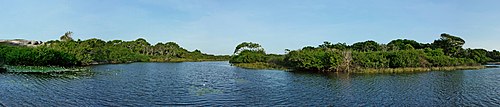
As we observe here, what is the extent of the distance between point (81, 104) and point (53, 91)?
6.48 metres

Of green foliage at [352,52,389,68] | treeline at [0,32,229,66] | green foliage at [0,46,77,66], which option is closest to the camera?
green foliage at [352,52,389,68]

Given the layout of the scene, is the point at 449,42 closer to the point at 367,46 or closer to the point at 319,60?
the point at 367,46

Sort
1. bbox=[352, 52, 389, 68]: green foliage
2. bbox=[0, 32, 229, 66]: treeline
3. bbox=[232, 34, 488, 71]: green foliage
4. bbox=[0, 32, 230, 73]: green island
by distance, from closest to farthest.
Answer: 1. bbox=[232, 34, 488, 71]: green foliage
2. bbox=[352, 52, 389, 68]: green foliage
3. bbox=[0, 32, 230, 73]: green island
4. bbox=[0, 32, 229, 66]: treeline

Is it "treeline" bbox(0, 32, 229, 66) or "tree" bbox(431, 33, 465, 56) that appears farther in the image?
"tree" bbox(431, 33, 465, 56)

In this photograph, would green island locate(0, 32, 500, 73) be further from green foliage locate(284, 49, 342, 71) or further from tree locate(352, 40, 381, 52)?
tree locate(352, 40, 381, 52)

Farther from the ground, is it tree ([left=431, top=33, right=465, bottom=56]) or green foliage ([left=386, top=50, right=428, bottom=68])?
tree ([left=431, top=33, right=465, bottom=56])

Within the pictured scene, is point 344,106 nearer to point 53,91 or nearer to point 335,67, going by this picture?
point 53,91

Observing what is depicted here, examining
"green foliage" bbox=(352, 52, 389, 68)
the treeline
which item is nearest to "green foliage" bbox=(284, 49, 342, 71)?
"green foliage" bbox=(352, 52, 389, 68)

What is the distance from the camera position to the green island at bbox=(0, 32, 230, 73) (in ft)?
178

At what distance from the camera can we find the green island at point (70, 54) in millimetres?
A: 54294


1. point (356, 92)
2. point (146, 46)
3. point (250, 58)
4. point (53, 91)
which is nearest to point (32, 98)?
point (53, 91)

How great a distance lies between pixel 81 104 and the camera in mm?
18547

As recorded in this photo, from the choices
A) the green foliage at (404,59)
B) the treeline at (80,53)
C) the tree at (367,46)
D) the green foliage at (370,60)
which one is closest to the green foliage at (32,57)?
the treeline at (80,53)

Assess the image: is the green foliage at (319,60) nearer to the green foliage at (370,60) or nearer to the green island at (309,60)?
the green island at (309,60)
